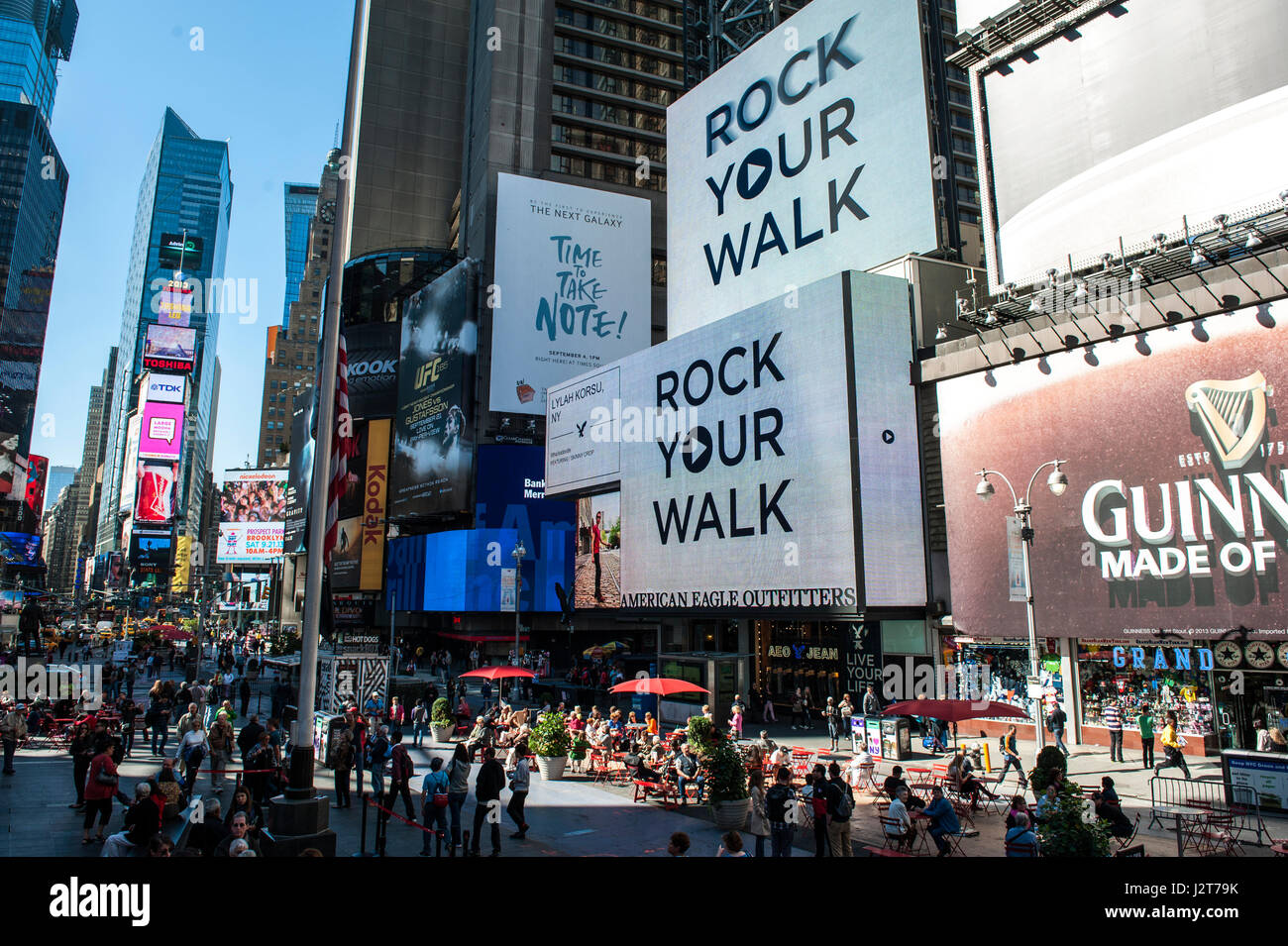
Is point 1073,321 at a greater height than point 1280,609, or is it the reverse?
point 1073,321

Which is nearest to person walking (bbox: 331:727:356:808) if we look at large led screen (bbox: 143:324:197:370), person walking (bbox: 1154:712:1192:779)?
person walking (bbox: 1154:712:1192:779)

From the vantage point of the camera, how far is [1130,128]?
2612 centimetres

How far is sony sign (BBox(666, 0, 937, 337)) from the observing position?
33.0m

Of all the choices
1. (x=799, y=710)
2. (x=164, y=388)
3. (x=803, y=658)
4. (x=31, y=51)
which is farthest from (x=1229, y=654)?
(x=31, y=51)

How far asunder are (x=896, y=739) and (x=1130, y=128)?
20512mm

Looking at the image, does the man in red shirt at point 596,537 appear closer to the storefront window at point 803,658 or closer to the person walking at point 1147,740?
the storefront window at point 803,658

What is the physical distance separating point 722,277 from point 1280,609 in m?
28.5

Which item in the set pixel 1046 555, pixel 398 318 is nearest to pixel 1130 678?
pixel 1046 555

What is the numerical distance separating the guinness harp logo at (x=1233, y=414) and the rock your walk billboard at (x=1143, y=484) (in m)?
0.03

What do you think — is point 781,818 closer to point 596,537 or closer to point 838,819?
point 838,819

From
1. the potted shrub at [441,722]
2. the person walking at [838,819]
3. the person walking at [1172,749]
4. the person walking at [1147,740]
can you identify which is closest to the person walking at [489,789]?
the person walking at [838,819]

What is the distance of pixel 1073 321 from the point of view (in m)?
26.0

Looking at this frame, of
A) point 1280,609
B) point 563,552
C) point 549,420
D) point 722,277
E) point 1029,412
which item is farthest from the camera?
point 563,552
